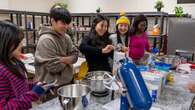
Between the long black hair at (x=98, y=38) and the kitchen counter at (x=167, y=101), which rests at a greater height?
the long black hair at (x=98, y=38)

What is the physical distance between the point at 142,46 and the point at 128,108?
139cm

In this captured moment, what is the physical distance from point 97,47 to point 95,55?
8cm

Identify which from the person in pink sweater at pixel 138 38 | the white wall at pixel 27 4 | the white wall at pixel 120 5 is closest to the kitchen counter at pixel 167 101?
the person in pink sweater at pixel 138 38

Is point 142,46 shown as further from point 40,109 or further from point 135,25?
point 40,109

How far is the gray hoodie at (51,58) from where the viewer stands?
154 cm

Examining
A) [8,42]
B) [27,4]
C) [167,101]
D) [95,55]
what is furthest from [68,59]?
[27,4]

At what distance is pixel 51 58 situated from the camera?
1.53m

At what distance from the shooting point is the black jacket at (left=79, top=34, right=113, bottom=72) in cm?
194

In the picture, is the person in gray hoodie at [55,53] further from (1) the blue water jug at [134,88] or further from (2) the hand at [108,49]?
(1) the blue water jug at [134,88]

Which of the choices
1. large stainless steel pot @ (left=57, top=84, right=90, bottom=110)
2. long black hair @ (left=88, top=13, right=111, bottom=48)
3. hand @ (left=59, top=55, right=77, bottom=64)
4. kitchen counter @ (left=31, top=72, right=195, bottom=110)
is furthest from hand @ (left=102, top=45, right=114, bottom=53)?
large stainless steel pot @ (left=57, top=84, right=90, bottom=110)

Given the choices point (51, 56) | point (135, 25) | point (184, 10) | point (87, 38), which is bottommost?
point (51, 56)

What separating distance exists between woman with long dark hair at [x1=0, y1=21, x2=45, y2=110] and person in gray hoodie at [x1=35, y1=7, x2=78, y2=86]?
492mm

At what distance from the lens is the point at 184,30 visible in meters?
3.34

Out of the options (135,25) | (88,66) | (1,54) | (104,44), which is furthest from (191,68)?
(1,54)
